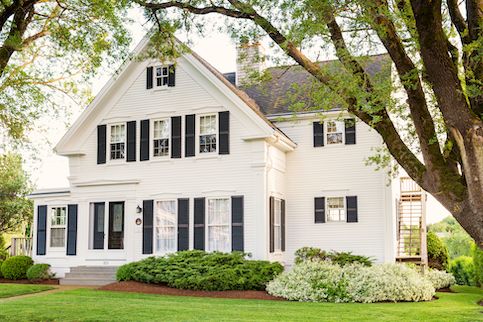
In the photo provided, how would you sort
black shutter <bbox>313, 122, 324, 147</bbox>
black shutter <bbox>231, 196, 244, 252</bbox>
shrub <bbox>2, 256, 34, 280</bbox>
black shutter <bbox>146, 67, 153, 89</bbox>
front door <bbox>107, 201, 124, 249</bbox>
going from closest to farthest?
1. black shutter <bbox>231, 196, 244, 252</bbox>
2. black shutter <bbox>313, 122, 324, 147</bbox>
3. front door <bbox>107, 201, 124, 249</bbox>
4. black shutter <bbox>146, 67, 153, 89</bbox>
5. shrub <bbox>2, 256, 34, 280</bbox>

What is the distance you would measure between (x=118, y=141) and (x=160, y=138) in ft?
5.50

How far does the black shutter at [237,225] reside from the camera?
18391 millimetres

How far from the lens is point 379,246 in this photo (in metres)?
19.1

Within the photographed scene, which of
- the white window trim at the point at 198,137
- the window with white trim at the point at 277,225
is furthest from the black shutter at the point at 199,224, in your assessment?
the window with white trim at the point at 277,225

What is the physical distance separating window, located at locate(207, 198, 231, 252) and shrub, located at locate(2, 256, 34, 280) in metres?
7.40

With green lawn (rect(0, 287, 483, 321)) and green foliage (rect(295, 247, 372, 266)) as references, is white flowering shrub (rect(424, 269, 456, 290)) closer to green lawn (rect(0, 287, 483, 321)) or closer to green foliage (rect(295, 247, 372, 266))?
green foliage (rect(295, 247, 372, 266))

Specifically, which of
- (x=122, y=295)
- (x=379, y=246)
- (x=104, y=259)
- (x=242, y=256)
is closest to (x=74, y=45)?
(x=122, y=295)

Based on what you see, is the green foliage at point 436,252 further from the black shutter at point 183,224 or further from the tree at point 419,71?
the tree at point 419,71

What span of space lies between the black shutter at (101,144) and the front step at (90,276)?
3734 millimetres

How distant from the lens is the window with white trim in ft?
62.6

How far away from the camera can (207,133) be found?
64.4 ft

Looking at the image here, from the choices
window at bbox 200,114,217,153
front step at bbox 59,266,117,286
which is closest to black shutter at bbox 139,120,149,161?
window at bbox 200,114,217,153

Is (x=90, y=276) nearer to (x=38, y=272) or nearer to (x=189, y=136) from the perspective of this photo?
(x=38, y=272)

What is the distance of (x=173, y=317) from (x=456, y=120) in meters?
6.55
